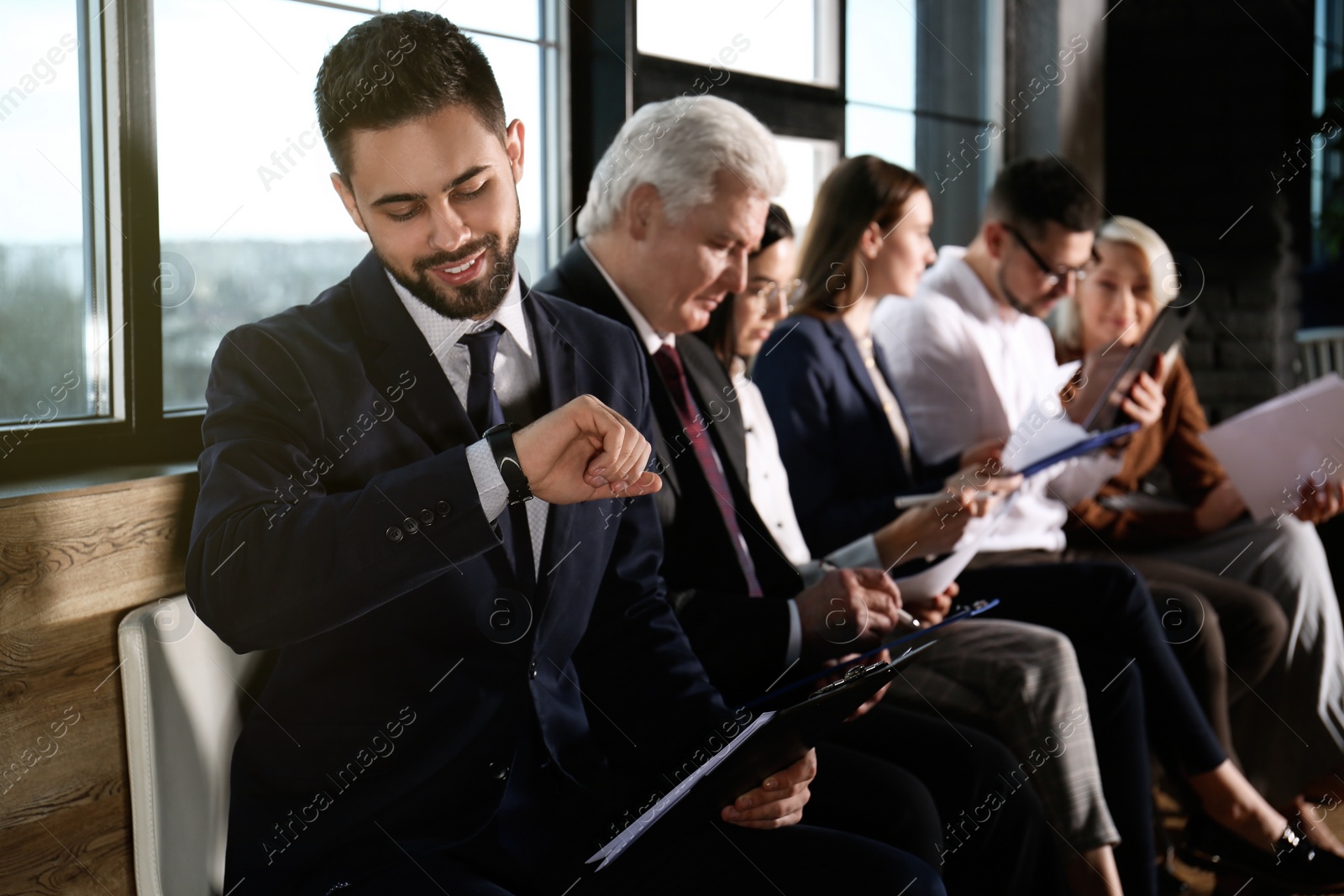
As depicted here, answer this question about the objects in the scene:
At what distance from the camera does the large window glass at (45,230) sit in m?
1.35

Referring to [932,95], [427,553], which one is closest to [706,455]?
[427,553]

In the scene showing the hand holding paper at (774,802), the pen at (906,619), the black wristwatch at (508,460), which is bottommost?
the pen at (906,619)

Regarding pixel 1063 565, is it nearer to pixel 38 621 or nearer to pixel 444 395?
pixel 444 395

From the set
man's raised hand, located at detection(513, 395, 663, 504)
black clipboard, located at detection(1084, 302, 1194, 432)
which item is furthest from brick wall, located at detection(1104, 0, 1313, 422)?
man's raised hand, located at detection(513, 395, 663, 504)

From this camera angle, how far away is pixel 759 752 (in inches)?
46.4

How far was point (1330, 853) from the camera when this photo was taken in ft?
6.89

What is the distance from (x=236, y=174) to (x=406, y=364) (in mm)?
566

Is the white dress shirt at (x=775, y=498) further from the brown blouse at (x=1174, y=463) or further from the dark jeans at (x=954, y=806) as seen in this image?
the brown blouse at (x=1174, y=463)

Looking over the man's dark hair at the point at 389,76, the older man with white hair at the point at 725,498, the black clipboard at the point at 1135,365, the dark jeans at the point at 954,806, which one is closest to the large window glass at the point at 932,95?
the black clipboard at the point at 1135,365

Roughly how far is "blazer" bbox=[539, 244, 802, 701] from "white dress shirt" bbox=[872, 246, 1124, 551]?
29.9 inches

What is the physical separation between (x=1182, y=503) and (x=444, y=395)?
2266 mm

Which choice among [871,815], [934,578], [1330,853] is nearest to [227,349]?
[871,815]

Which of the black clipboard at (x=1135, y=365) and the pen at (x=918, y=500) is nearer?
the pen at (x=918, y=500)

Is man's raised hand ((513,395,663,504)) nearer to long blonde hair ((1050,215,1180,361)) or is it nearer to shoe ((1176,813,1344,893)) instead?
shoe ((1176,813,1344,893))
